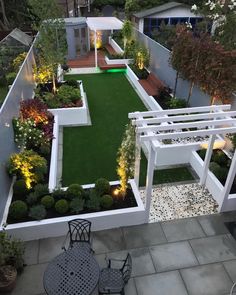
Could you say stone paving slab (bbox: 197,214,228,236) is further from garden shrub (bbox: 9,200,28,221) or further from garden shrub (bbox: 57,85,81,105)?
garden shrub (bbox: 57,85,81,105)

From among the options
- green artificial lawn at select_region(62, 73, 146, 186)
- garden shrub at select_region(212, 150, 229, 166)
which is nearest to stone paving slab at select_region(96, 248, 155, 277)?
green artificial lawn at select_region(62, 73, 146, 186)

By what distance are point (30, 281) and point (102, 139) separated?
229 inches

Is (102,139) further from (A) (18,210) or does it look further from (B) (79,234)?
(B) (79,234)

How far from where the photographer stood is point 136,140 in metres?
6.14

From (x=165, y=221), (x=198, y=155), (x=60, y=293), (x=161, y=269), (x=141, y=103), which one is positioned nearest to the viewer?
(x=60, y=293)

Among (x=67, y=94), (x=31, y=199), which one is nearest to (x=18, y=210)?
(x=31, y=199)

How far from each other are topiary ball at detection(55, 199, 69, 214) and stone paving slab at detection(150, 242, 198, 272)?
86.7 inches

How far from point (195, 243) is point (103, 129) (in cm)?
601

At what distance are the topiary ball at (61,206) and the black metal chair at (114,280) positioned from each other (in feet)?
5.93

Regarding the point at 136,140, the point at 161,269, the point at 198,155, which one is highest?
the point at 136,140

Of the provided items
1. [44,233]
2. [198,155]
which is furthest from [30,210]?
[198,155]

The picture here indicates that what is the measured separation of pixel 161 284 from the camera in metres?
5.32

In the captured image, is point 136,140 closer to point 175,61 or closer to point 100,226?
point 100,226

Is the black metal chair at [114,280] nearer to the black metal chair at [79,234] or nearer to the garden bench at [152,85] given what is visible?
the black metal chair at [79,234]
